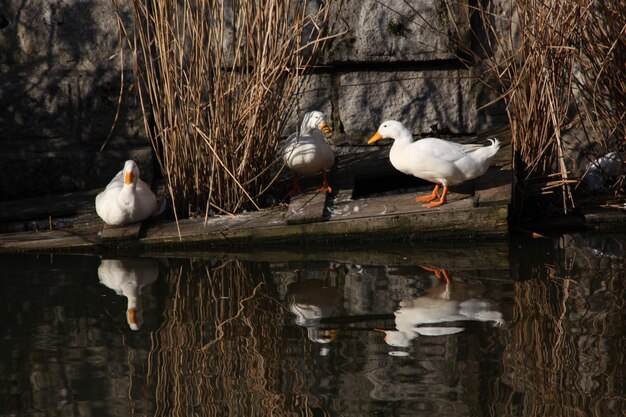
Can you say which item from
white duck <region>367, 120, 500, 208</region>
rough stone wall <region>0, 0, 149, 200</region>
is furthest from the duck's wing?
rough stone wall <region>0, 0, 149, 200</region>

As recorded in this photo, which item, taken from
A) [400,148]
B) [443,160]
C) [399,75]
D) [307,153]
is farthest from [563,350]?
[399,75]

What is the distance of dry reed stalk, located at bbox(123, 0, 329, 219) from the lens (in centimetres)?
518

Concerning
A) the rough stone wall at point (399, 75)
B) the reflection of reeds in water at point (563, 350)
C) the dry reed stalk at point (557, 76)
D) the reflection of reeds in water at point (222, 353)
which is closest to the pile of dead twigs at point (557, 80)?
the dry reed stalk at point (557, 76)

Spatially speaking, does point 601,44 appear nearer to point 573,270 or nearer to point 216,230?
point 573,270

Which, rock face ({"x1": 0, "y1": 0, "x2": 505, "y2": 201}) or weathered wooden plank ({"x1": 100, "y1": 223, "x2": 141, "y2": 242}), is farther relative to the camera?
rock face ({"x1": 0, "y1": 0, "x2": 505, "y2": 201})

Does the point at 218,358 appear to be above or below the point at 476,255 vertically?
below

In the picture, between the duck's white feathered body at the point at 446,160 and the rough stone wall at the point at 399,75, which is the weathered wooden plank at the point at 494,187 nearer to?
the duck's white feathered body at the point at 446,160

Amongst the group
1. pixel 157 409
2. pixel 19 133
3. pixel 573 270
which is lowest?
pixel 157 409

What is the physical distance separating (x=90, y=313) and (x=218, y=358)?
90 centimetres

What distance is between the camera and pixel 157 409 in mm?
3086

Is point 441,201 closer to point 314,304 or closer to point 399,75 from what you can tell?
point 314,304

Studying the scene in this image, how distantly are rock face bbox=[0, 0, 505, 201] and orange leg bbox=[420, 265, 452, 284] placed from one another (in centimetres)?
219

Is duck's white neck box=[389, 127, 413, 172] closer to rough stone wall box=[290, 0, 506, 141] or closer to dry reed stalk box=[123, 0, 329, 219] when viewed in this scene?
dry reed stalk box=[123, 0, 329, 219]

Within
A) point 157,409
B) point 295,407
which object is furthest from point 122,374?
point 295,407
